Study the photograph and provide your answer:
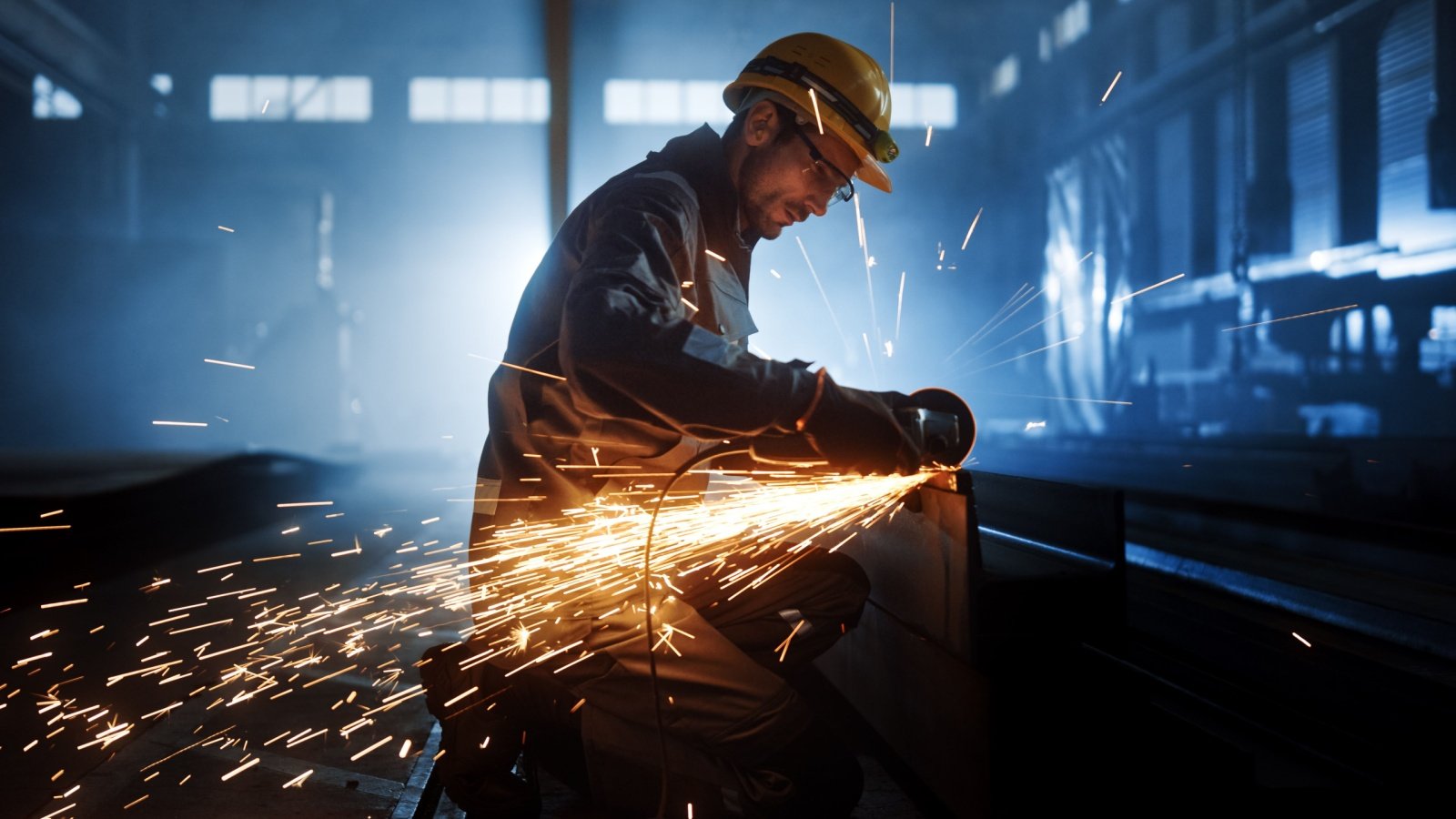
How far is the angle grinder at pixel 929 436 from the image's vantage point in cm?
168

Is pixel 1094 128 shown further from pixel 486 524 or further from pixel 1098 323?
pixel 486 524

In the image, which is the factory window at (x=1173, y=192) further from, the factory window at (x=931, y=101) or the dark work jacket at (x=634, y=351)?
the dark work jacket at (x=634, y=351)

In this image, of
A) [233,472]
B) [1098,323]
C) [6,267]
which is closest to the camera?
[233,472]

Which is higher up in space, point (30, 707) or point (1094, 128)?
point (1094, 128)

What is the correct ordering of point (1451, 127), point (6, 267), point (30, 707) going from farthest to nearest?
point (6, 267) < point (1451, 127) < point (30, 707)

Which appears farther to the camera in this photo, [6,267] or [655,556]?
[6,267]

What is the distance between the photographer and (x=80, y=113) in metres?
11.7

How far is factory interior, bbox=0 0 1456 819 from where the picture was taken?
6.76ft

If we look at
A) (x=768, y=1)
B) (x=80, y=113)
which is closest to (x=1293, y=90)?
(x=768, y=1)

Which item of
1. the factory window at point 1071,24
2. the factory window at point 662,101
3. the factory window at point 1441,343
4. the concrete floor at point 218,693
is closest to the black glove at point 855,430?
the concrete floor at point 218,693

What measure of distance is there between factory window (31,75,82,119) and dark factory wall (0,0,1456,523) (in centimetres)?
3

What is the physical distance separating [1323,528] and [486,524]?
4989 millimetres

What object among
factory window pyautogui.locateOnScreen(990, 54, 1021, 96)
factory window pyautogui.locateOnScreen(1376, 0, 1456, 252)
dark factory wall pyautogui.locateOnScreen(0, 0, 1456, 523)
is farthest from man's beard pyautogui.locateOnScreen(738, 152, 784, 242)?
factory window pyautogui.locateOnScreen(990, 54, 1021, 96)

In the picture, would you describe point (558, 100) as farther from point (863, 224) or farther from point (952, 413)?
point (863, 224)
